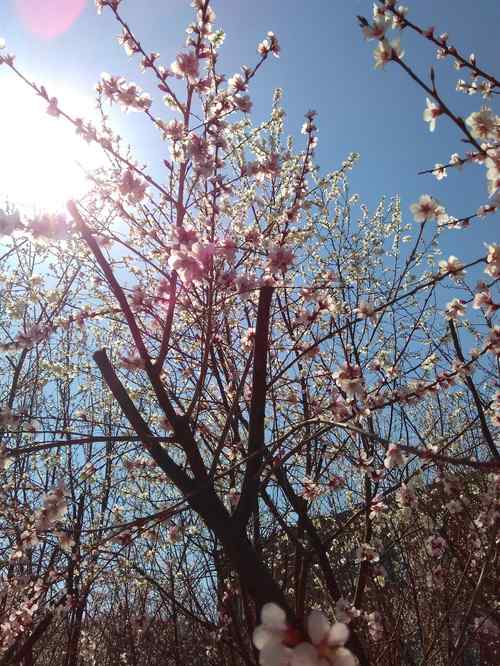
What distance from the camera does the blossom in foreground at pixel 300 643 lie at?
804 millimetres

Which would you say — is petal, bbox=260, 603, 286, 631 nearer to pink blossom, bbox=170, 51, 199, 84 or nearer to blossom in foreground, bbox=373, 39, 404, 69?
blossom in foreground, bbox=373, 39, 404, 69

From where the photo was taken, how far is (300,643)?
2.70ft

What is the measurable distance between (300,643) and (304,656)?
0.03 meters

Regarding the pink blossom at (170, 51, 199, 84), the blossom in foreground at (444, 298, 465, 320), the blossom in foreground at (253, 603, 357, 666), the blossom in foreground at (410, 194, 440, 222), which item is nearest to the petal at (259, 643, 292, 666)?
the blossom in foreground at (253, 603, 357, 666)

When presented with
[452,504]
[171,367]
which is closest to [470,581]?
[452,504]

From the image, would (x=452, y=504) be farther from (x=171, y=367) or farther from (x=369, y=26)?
(x=369, y=26)

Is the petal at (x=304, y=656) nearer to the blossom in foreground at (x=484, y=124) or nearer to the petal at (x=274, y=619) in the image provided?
the petal at (x=274, y=619)

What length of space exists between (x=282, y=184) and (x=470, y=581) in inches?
150

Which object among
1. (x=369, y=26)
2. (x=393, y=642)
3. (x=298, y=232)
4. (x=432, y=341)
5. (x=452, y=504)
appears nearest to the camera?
(x=369, y=26)

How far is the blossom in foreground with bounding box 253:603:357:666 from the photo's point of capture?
2.64 ft

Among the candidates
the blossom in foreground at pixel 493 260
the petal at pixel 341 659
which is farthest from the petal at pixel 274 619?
the blossom in foreground at pixel 493 260

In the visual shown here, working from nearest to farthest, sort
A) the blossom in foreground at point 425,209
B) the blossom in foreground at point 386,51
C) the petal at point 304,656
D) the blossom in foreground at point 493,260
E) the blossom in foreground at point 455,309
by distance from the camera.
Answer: the petal at point 304,656 < the blossom in foreground at point 386,51 < the blossom in foreground at point 493,260 < the blossom in foreground at point 425,209 < the blossom in foreground at point 455,309

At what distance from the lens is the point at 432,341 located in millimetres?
4395

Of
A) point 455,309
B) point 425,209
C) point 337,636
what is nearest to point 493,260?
point 425,209
